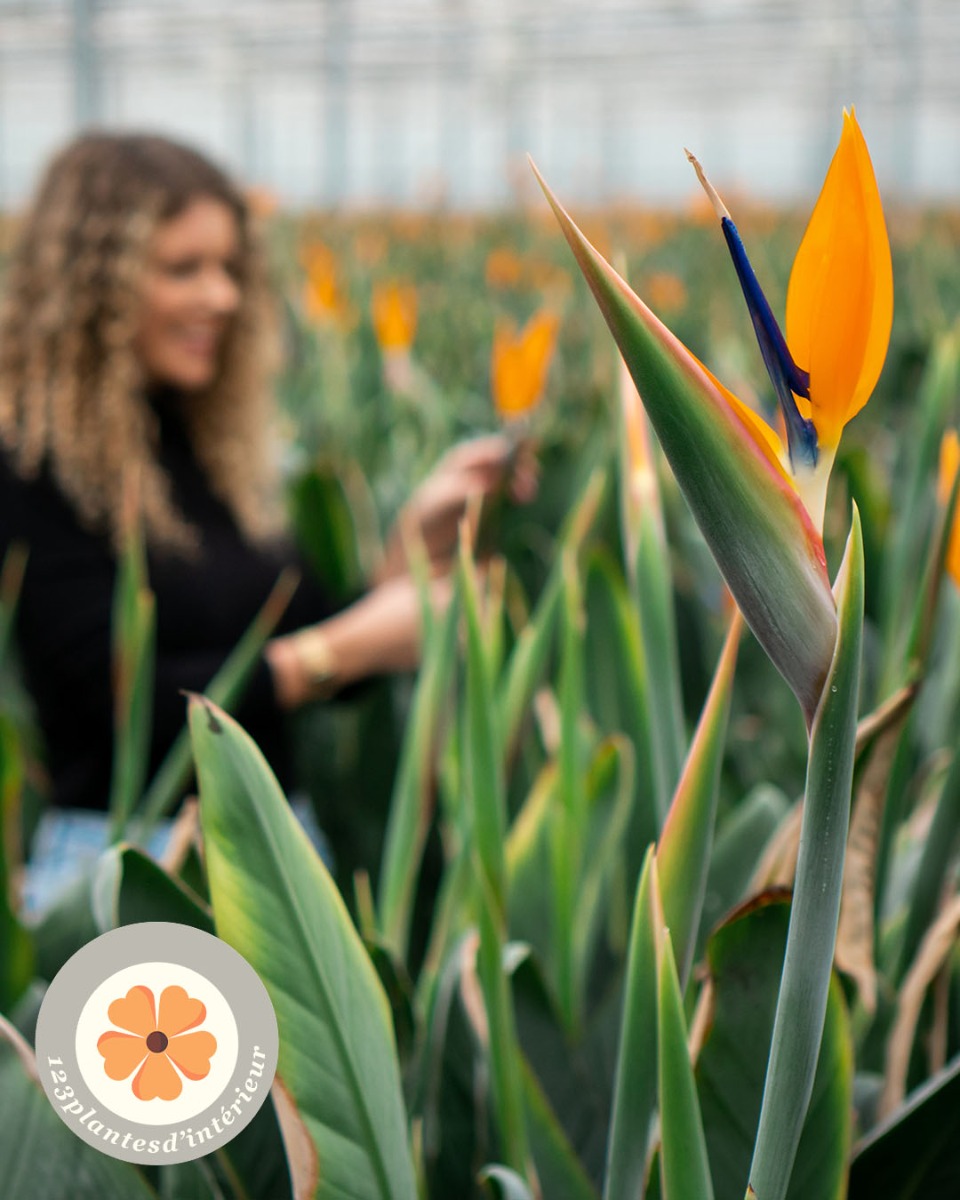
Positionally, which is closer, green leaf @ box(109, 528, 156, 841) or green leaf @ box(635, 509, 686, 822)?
green leaf @ box(635, 509, 686, 822)

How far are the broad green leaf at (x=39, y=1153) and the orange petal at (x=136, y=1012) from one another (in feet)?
0.28

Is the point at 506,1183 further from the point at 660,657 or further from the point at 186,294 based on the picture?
the point at 186,294

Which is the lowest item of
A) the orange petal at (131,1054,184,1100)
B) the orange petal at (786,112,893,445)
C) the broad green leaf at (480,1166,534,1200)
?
the broad green leaf at (480,1166,534,1200)

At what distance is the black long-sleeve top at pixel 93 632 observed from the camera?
3.58ft

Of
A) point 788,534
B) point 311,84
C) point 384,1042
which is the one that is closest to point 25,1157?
point 384,1042

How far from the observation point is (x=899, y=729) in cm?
42

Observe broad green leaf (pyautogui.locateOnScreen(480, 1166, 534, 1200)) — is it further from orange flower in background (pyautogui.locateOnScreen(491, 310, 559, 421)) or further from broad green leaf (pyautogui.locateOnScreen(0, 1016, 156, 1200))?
orange flower in background (pyautogui.locateOnScreen(491, 310, 559, 421))

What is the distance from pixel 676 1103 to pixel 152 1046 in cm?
12

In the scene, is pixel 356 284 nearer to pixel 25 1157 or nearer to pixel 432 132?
pixel 25 1157

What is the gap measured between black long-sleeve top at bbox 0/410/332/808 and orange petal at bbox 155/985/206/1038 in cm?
80

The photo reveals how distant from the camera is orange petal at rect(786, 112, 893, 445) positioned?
0.23 metres

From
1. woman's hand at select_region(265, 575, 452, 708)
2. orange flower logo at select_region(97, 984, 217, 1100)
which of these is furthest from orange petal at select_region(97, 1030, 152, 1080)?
woman's hand at select_region(265, 575, 452, 708)

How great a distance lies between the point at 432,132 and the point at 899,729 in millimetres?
16750

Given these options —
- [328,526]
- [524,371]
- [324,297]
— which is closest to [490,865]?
[524,371]
